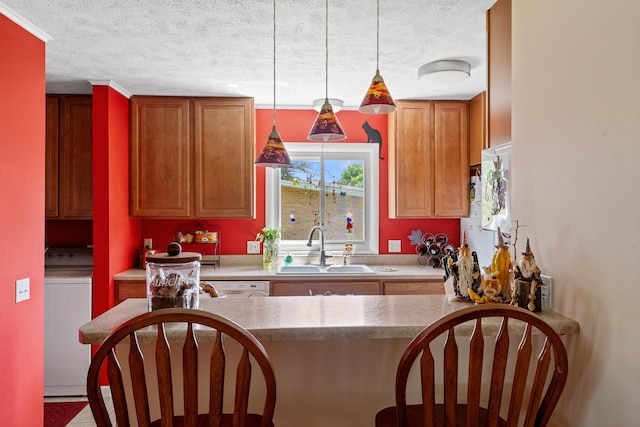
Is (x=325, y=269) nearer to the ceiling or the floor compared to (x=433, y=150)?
nearer to the floor

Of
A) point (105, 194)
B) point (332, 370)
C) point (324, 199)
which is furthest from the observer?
point (324, 199)

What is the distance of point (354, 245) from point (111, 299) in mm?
2125

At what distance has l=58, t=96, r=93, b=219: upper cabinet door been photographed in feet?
11.4

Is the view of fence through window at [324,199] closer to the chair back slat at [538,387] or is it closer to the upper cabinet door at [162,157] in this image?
the upper cabinet door at [162,157]

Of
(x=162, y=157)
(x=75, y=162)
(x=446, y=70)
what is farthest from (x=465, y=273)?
(x=75, y=162)

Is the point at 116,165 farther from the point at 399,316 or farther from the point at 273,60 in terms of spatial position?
the point at 399,316

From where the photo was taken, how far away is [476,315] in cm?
104

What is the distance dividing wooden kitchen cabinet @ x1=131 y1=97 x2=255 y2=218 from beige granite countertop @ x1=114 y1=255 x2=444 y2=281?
0.48m

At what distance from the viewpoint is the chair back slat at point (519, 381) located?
1072 mm

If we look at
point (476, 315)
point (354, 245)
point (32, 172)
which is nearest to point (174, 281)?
point (476, 315)

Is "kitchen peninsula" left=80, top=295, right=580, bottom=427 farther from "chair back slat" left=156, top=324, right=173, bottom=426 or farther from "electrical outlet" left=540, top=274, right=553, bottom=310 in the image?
"chair back slat" left=156, top=324, right=173, bottom=426

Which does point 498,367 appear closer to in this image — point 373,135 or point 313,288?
point 313,288

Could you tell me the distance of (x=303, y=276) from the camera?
132 inches

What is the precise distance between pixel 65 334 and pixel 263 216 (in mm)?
1824
